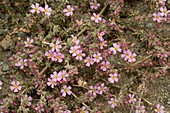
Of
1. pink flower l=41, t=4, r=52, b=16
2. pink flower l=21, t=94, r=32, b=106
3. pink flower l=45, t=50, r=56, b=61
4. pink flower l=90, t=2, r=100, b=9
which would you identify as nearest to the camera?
pink flower l=21, t=94, r=32, b=106

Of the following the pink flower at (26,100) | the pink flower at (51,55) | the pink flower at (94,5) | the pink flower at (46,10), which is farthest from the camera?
the pink flower at (94,5)

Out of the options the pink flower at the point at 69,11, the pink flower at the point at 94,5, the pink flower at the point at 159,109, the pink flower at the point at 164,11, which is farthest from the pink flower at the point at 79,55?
the pink flower at the point at 164,11

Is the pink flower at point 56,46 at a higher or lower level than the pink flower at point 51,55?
higher

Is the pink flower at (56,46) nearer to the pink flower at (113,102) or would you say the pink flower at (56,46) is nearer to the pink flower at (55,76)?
the pink flower at (55,76)

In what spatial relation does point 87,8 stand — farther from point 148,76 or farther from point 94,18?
point 148,76

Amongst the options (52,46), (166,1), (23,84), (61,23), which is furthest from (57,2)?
(166,1)

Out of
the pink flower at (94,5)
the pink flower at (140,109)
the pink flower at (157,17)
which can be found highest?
the pink flower at (94,5)

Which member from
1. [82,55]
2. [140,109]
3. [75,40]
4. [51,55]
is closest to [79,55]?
[82,55]

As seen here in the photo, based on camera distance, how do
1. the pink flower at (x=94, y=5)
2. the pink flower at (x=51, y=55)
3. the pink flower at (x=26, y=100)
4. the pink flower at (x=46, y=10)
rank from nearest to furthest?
1. the pink flower at (x=26, y=100)
2. the pink flower at (x=51, y=55)
3. the pink flower at (x=46, y=10)
4. the pink flower at (x=94, y=5)

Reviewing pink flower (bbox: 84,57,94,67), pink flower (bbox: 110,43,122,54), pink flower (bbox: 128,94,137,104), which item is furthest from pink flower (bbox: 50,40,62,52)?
pink flower (bbox: 128,94,137,104)

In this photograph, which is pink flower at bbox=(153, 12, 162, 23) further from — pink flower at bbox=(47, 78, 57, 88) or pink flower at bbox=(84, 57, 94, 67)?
pink flower at bbox=(47, 78, 57, 88)

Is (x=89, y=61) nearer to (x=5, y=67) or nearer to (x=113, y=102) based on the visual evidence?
(x=113, y=102)

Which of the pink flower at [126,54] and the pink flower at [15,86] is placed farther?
the pink flower at [126,54]
